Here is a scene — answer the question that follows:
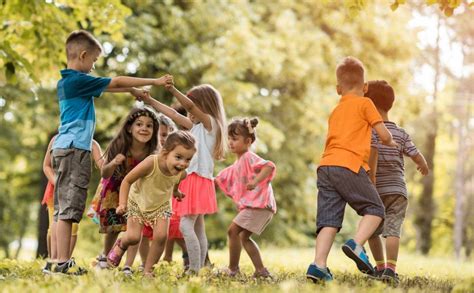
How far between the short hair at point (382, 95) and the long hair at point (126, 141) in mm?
2213

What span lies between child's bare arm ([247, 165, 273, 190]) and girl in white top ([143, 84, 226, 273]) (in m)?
0.45

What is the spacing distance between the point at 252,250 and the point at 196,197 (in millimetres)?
767

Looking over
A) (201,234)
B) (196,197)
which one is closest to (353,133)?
(196,197)

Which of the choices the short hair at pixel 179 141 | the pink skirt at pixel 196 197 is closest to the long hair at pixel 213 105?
the pink skirt at pixel 196 197

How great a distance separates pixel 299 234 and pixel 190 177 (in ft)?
52.3

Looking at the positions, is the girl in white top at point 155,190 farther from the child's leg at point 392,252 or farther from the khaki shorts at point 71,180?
the child's leg at point 392,252

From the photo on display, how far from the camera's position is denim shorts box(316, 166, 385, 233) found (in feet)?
20.7

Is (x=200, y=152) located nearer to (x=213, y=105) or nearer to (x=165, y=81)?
(x=213, y=105)

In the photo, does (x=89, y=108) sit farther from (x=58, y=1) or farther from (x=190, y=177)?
(x=58, y=1)

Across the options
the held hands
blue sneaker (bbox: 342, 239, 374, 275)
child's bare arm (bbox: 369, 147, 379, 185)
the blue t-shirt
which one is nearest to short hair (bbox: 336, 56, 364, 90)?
child's bare arm (bbox: 369, 147, 379, 185)

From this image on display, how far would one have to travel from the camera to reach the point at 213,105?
25.0ft

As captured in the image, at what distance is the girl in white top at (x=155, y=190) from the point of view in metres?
6.49

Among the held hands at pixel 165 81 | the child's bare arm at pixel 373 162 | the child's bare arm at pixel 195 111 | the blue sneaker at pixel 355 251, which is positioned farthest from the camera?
the child's bare arm at pixel 195 111

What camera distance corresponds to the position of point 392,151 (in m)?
7.42
